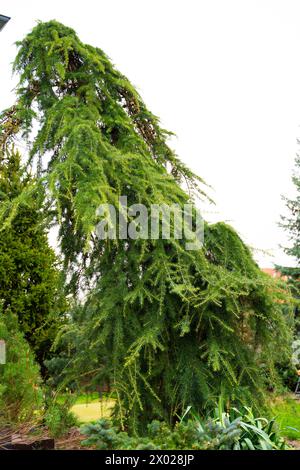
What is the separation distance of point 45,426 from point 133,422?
645 millimetres

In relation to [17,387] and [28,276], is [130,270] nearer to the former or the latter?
[17,387]

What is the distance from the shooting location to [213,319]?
4352 millimetres

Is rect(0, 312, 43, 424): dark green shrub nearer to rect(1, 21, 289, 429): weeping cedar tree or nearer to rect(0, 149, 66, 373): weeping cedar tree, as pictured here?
rect(1, 21, 289, 429): weeping cedar tree

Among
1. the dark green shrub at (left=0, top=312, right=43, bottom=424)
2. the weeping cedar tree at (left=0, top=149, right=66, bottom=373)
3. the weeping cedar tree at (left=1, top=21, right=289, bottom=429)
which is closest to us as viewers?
the dark green shrub at (left=0, top=312, right=43, bottom=424)

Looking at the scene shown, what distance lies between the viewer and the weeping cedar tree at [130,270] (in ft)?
13.4

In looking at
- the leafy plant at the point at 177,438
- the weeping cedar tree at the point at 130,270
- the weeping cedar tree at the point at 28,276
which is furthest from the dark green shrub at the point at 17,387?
the weeping cedar tree at the point at 28,276

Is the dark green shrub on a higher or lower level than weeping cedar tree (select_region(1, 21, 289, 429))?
lower

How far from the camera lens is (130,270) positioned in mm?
4242

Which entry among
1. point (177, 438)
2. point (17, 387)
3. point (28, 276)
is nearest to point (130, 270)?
point (17, 387)

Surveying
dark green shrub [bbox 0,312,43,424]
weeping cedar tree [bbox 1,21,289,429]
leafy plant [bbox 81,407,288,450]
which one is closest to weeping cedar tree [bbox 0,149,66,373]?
weeping cedar tree [bbox 1,21,289,429]

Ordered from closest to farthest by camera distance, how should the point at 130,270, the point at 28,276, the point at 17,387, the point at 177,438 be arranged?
the point at 177,438 → the point at 17,387 → the point at 130,270 → the point at 28,276

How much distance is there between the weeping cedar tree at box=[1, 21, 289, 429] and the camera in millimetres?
4070

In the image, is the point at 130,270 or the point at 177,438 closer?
the point at 177,438
